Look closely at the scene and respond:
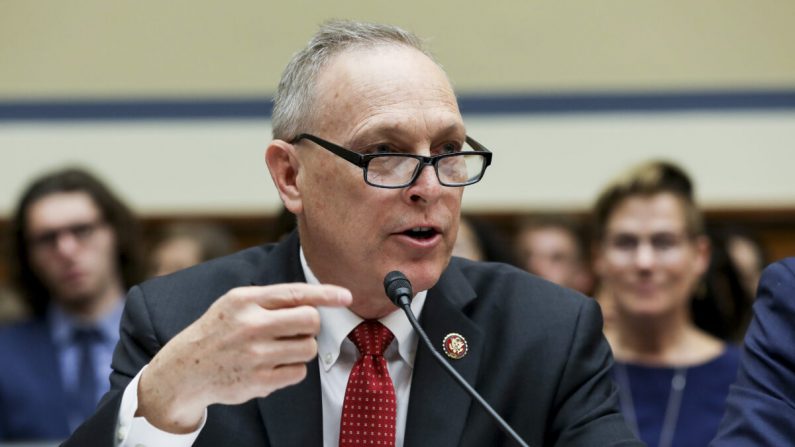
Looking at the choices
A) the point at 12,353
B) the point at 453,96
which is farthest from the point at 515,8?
the point at 453,96

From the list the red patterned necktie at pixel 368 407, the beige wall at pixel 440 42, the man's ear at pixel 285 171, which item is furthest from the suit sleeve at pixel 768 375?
the beige wall at pixel 440 42

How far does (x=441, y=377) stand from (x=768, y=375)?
1.94ft

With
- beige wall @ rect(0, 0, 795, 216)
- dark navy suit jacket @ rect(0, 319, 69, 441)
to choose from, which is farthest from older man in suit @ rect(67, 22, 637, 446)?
beige wall @ rect(0, 0, 795, 216)

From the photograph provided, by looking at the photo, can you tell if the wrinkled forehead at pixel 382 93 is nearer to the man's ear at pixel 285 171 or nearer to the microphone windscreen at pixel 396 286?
the man's ear at pixel 285 171

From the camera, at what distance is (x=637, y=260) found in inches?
148

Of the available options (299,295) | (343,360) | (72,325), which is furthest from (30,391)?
(299,295)

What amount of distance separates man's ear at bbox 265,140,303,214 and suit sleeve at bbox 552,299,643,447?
0.60 metres

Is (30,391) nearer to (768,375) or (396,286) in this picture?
(396,286)

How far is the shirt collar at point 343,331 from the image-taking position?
2262 mm

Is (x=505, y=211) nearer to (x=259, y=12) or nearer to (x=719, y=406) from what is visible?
(x=259, y=12)

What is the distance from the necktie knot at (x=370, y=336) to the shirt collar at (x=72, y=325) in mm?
2108

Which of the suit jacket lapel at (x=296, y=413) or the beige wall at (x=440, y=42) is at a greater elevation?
the beige wall at (x=440, y=42)

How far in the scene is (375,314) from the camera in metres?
2.26

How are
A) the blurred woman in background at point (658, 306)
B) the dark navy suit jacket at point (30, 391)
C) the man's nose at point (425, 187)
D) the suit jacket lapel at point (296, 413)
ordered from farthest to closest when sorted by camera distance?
the dark navy suit jacket at point (30, 391) → the blurred woman in background at point (658, 306) → the suit jacket lapel at point (296, 413) → the man's nose at point (425, 187)
